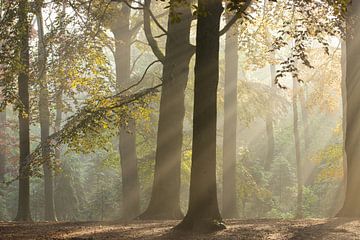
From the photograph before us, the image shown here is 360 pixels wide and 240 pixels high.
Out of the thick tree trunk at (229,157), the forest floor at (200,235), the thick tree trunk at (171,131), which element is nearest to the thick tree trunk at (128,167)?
the thick tree trunk at (229,157)

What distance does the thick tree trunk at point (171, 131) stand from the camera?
45.8 ft

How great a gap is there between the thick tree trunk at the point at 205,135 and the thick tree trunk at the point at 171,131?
3.72 metres

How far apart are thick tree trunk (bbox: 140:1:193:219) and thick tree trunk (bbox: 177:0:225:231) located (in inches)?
147

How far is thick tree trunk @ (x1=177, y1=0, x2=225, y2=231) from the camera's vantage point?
9.84 meters

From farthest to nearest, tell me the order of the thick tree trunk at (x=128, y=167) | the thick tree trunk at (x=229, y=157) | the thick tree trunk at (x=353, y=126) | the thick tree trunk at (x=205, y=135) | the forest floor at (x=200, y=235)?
1. the thick tree trunk at (x=128, y=167)
2. the thick tree trunk at (x=229, y=157)
3. the thick tree trunk at (x=353, y=126)
4. the thick tree trunk at (x=205, y=135)
5. the forest floor at (x=200, y=235)

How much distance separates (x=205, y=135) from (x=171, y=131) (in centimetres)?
440

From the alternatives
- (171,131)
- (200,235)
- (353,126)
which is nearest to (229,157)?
(171,131)

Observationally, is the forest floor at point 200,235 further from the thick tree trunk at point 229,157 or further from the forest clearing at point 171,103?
the thick tree trunk at point 229,157

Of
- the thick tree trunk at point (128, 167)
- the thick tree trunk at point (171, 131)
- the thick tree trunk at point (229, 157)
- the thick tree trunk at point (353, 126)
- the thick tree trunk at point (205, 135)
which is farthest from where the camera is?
the thick tree trunk at point (128, 167)

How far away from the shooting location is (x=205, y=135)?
9.88 meters

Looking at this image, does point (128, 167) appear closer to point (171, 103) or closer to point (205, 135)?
point (171, 103)

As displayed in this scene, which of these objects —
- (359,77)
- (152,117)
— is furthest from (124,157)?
(359,77)

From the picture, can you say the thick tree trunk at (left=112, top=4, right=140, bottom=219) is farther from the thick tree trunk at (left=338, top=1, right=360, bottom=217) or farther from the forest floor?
the thick tree trunk at (left=338, top=1, right=360, bottom=217)

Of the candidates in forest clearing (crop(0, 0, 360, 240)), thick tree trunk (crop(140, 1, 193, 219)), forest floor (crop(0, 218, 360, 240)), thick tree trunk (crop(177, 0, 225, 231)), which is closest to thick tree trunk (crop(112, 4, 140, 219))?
forest clearing (crop(0, 0, 360, 240))
